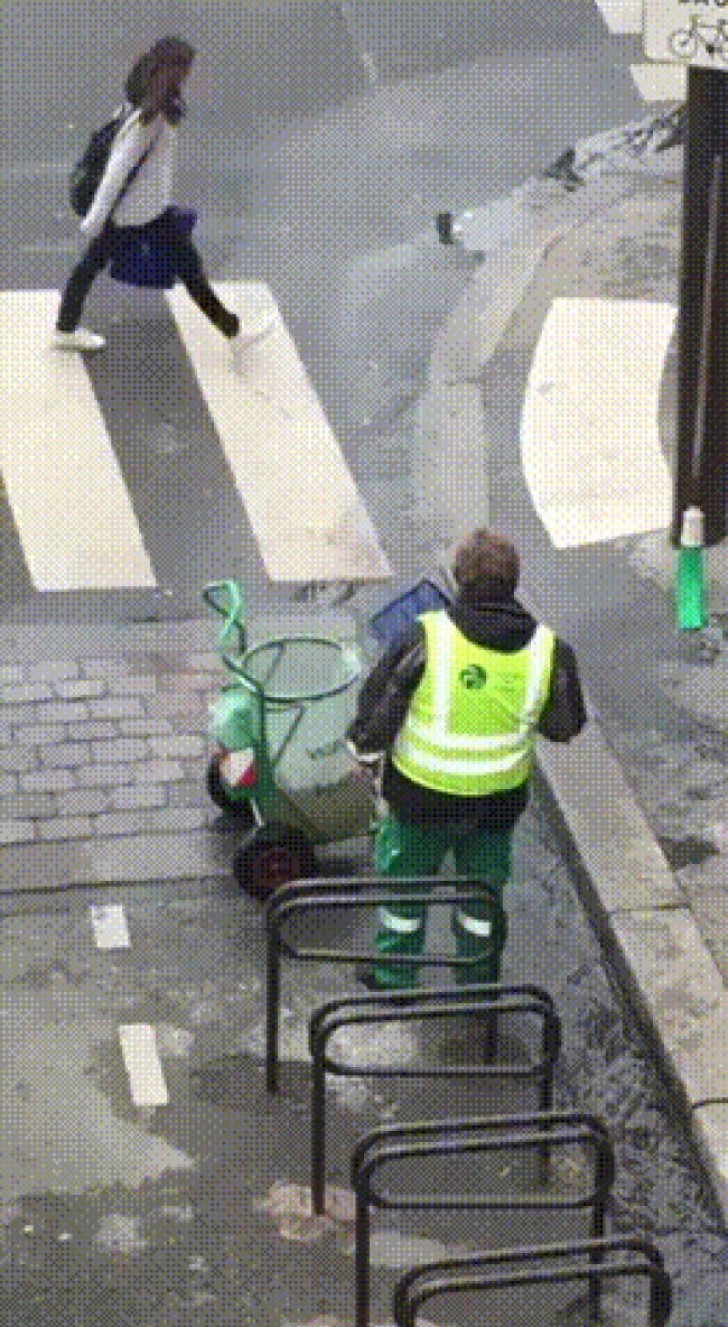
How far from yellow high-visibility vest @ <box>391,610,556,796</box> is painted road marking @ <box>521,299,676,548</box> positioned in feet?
12.0

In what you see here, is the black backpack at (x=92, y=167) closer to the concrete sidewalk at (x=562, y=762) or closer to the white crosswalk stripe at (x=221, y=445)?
the white crosswalk stripe at (x=221, y=445)

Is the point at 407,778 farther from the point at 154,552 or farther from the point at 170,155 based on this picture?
the point at 170,155

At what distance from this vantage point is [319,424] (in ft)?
50.6

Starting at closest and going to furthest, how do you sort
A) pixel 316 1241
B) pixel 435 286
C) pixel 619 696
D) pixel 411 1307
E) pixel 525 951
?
pixel 411 1307 < pixel 316 1241 < pixel 525 951 < pixel 619 696 < pixel 435 286

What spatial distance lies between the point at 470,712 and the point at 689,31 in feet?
11.7

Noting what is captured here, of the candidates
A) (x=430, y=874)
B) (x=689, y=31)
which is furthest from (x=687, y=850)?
(x=689, y=31)

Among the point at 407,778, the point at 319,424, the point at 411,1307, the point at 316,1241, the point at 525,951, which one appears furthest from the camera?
the point at 319,424

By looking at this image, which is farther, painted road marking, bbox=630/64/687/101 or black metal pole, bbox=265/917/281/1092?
painted road marking, bbox=630/64/687/101

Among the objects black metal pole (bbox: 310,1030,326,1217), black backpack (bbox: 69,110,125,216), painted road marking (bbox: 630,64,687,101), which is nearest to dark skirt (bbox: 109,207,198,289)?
black backpack (bbox: 69,110,125,216)

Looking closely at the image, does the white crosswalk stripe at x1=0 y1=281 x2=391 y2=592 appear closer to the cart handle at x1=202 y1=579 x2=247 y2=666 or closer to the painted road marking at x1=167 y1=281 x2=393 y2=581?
the painted road marking at x1=167 y1=281 x2=393 y2=581

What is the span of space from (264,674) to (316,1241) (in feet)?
8.69

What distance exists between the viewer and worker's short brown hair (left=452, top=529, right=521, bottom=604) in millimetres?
10383

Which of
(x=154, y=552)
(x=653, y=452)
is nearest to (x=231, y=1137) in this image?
(x=154, y=552)

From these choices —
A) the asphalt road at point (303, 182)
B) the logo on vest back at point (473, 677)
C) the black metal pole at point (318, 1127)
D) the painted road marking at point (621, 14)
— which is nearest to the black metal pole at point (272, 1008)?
the black metal pole at point (318, 1127)
